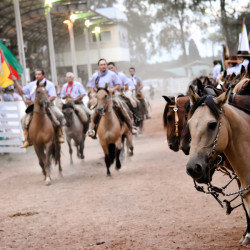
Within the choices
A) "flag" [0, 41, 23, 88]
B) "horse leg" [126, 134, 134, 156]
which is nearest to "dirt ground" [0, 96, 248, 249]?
"horse leg" [126, 134, 134, 156]

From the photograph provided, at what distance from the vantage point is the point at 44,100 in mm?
12500

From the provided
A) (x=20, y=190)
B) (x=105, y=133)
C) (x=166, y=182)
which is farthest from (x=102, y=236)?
(x=105, y=133)

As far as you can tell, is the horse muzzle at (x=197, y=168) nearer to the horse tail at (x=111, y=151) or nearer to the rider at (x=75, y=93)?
the horse tail at (x=111, y=151)

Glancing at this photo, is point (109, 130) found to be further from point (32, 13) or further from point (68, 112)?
point (32, 13)

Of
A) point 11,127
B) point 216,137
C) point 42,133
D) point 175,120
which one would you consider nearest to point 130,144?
point 42,133

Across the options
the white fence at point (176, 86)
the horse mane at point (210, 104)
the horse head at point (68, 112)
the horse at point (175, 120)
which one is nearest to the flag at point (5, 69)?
the horse head at point (68, 112)

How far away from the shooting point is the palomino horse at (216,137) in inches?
192

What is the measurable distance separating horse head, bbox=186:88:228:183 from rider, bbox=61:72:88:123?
37.0 ft

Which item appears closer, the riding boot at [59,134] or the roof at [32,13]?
the riding boot at [59,134]

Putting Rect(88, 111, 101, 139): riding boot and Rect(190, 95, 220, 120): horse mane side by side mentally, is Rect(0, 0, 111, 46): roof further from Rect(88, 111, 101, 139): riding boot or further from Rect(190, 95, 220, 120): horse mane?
Rect(190, 95, 220, 120): horse mane

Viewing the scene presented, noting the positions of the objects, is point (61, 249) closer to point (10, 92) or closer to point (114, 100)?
point (114, 100)

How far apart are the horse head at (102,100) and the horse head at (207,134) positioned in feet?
24.7

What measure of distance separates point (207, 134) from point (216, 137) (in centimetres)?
10

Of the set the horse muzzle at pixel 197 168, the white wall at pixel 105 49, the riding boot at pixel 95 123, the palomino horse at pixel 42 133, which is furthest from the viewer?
the white wall at pixel 105 49
